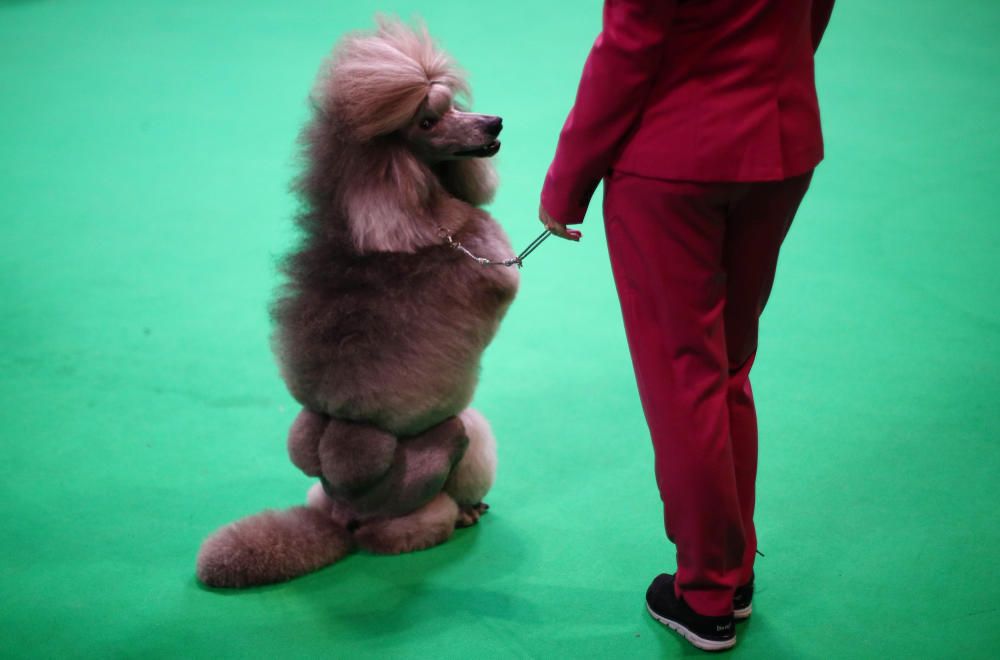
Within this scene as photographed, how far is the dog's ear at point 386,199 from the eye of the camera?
7.46 feet

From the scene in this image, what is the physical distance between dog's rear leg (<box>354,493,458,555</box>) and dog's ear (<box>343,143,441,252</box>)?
709 mm

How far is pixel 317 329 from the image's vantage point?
2.37 m

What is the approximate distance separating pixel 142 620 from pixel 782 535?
5.04 ft

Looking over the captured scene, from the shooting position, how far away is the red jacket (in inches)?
69.3

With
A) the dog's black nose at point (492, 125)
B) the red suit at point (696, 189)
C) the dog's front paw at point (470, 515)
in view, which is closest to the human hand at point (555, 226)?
the red suit at point (696, 189)

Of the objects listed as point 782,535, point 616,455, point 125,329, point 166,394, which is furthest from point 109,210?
point 782,535

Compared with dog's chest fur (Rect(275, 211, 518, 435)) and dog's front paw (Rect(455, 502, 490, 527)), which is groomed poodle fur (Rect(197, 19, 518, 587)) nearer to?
dog's chest fur (Rect(275, 211, 518, 435))

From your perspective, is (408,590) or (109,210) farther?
(109,210)

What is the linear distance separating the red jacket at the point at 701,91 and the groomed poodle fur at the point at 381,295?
503 mm

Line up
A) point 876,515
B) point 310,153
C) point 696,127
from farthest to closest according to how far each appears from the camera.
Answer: point 876,515 < point 310,153 < point 696,127

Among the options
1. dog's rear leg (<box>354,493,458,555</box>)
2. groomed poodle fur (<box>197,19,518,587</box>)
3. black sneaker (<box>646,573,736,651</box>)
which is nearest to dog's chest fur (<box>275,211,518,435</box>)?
groomed poodle fur (<box>197,19,518,587</box>)

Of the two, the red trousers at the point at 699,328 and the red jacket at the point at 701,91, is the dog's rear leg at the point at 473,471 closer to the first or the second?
the red trousers at the point at 699,328

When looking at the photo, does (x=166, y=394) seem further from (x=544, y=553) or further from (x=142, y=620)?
(x=544, y=553)

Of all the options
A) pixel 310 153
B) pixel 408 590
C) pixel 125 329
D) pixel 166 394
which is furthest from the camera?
pixel 125 329
